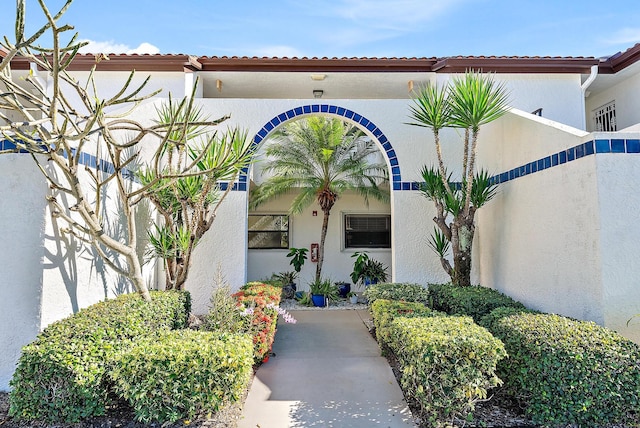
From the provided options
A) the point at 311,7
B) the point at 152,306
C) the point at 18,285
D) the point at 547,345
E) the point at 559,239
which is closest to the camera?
the point at 547,345

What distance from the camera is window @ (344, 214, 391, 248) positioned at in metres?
14.4

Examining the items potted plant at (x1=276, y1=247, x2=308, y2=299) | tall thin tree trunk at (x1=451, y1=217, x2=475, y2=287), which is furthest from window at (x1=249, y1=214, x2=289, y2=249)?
tall thin tree trunk at (x1=451, y1=217, x2=475, y2=287)

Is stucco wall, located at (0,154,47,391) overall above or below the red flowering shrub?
above

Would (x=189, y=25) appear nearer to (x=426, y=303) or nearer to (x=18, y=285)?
(x=18, y=285)

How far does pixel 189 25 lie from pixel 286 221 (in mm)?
7498

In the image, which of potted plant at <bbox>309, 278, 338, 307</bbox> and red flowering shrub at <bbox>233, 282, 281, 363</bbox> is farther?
potted plant at <bbox>309, 278, 338, 307</bbox>

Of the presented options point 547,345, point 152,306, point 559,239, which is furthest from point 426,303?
point 152,306

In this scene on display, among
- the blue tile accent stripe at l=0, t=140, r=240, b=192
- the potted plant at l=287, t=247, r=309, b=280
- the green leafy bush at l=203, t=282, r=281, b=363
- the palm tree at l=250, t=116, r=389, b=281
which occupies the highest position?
the palm tree at l=250, t=116, r=389, b=281

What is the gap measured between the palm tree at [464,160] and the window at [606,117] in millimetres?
5425

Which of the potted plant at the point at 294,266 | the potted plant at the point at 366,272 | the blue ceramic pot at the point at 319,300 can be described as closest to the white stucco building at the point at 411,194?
the potted plant at the point at 294,266

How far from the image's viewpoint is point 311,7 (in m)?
8.85

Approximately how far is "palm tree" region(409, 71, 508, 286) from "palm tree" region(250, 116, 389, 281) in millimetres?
4473

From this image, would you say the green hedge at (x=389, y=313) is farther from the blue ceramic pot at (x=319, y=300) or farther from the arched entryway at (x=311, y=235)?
the arched entryway at (x=311, y=235)

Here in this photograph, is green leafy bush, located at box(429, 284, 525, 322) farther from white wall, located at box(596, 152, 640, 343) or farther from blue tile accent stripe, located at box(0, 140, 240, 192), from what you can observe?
blue tile accent stripe, located at box(0, 140, 240, 192)
